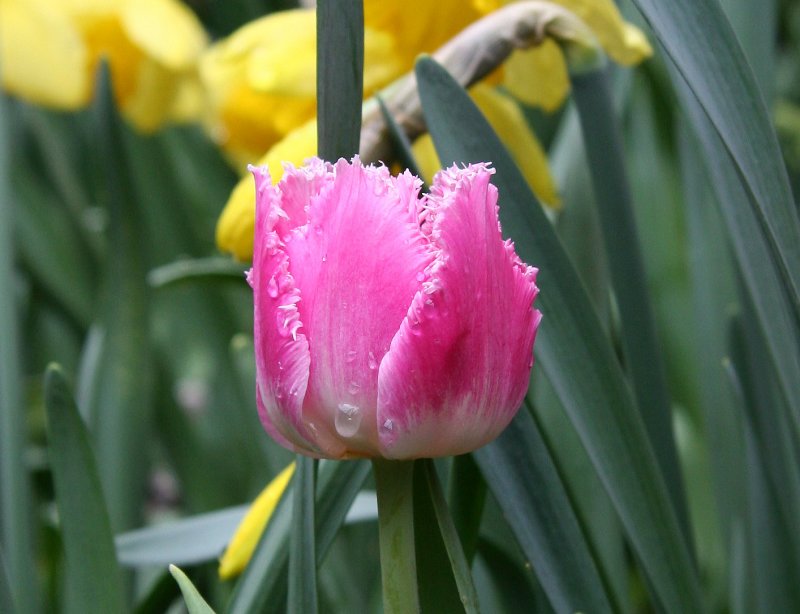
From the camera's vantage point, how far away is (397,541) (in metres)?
0.42

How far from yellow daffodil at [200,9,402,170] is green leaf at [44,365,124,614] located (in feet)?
0.64

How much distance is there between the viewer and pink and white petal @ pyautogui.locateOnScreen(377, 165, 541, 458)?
15.1 inches

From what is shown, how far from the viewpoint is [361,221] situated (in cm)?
40

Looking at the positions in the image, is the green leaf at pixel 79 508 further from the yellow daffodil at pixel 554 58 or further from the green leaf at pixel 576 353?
the yellow daffodil at pixel 554 58

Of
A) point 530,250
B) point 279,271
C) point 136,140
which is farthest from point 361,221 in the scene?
point 136,140

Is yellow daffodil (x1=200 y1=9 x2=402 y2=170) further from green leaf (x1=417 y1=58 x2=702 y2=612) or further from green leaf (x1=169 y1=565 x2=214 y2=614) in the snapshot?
green leaf (x1=169 y1=565 x2=214 y2=614)

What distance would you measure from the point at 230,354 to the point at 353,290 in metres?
0.99

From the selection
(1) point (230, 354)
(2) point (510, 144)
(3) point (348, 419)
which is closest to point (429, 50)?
(2) point (510, 144)

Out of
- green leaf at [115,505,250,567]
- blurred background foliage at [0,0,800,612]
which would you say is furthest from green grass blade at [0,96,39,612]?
green leaf at [115,505,250,567]

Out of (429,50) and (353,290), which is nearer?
(353,290)

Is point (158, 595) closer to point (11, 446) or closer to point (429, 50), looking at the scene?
point (11, 446)

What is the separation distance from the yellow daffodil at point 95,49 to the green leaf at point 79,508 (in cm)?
55

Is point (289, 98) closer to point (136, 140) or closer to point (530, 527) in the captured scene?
point (530, 527)

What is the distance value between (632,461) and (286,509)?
186 mm
